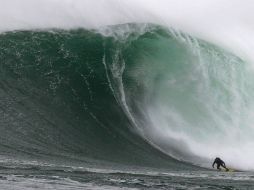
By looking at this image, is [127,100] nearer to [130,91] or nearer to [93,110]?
[130,91]

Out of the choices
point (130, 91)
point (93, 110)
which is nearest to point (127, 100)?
point (130, 91)

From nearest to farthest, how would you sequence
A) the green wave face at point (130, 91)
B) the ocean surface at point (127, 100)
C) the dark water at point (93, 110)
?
the dark water at point (93, 110) → the ocean surface at point (127, 100) → the green wave face at point (130, 91)

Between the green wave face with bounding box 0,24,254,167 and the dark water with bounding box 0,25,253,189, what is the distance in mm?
38

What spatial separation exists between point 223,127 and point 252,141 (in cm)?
136

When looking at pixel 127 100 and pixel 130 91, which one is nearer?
pixel 127 100

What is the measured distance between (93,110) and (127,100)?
1.57 m

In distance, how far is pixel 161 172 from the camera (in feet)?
Result: 55.3

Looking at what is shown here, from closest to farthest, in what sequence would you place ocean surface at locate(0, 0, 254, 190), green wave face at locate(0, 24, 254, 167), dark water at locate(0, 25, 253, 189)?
dark water at locate(0, 25, 253, 189) < ocean surface at locate(0, 0, 254, 190) < green wave face at locate(0, 24, 254, 167)

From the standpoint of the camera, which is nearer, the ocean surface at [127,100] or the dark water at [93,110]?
the dark water at [93,110]

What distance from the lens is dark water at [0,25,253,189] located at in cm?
1511

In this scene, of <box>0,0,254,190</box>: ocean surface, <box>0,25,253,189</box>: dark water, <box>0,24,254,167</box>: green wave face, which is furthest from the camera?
<box>0,24,254,167</box>: green wave face

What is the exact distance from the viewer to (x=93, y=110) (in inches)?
830

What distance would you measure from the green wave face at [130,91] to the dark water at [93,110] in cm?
4

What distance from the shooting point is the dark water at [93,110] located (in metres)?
15.1
